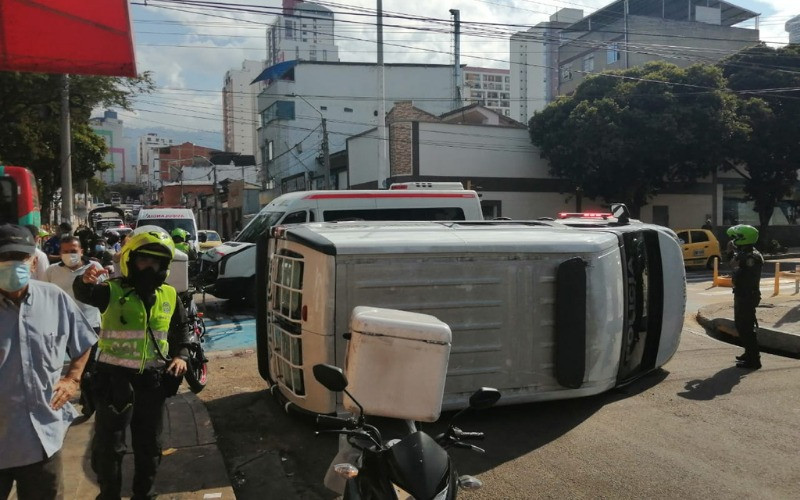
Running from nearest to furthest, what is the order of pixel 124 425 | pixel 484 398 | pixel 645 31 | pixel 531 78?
pixel 484 398 → pixel 124 425 → pixel 645 31 → pixel 531 78

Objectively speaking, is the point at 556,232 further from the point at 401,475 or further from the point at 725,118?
the point at 725,118

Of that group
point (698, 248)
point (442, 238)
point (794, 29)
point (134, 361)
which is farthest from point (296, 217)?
point (794, 29)

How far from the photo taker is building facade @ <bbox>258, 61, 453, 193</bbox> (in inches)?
1865

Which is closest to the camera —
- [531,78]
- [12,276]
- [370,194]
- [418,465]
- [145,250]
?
[418,465]

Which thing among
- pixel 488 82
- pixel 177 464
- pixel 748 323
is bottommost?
pixel 177 464

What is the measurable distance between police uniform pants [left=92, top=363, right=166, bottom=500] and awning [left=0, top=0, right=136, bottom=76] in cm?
372

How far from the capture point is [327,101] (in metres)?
48.3

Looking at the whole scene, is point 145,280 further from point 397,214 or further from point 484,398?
point 397,214

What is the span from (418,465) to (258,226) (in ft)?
35.1

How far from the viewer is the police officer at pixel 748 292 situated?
7.64 meters

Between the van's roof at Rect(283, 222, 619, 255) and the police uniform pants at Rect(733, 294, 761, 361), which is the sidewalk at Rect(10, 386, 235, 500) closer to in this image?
the van's roof at Rect(283, 222, 619, 255)

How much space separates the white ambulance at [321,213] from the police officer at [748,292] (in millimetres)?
5730

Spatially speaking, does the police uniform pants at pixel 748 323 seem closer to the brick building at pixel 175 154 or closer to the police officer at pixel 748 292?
the police officer at pixel 748 292

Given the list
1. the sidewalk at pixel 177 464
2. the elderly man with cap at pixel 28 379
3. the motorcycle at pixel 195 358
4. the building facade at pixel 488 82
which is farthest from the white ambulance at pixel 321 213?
the building facade at pixel 488 82
